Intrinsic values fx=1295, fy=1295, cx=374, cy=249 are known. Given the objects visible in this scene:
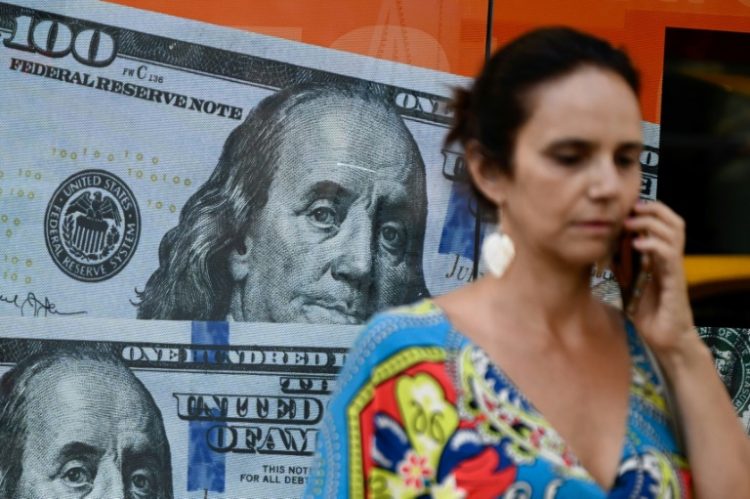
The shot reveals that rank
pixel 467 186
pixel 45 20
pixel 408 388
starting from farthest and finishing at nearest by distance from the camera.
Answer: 1. pixel 45 20
2. pixel 467 186
3. pixel 408 388

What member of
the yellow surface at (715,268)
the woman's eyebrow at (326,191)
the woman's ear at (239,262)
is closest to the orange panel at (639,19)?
the yellow surface at (715,268)

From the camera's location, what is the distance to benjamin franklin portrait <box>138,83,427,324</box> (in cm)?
350

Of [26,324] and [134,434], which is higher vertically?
[26,324]

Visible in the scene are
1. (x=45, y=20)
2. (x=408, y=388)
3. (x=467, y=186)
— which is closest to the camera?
(x=408, y=388)

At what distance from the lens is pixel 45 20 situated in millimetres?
3496

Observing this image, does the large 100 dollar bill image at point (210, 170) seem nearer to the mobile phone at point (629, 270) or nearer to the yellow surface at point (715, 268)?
the yellow surface at point (715, 268)

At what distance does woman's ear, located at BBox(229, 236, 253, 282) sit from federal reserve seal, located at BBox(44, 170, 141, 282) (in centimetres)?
27

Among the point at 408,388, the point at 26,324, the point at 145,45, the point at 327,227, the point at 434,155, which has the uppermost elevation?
the point at 145,45

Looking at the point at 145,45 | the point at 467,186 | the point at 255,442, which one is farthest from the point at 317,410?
the point at 467,186

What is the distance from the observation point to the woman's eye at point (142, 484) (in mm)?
3559

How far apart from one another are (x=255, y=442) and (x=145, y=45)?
1.12 meters

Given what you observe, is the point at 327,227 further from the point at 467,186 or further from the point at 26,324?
the point at 467,186
